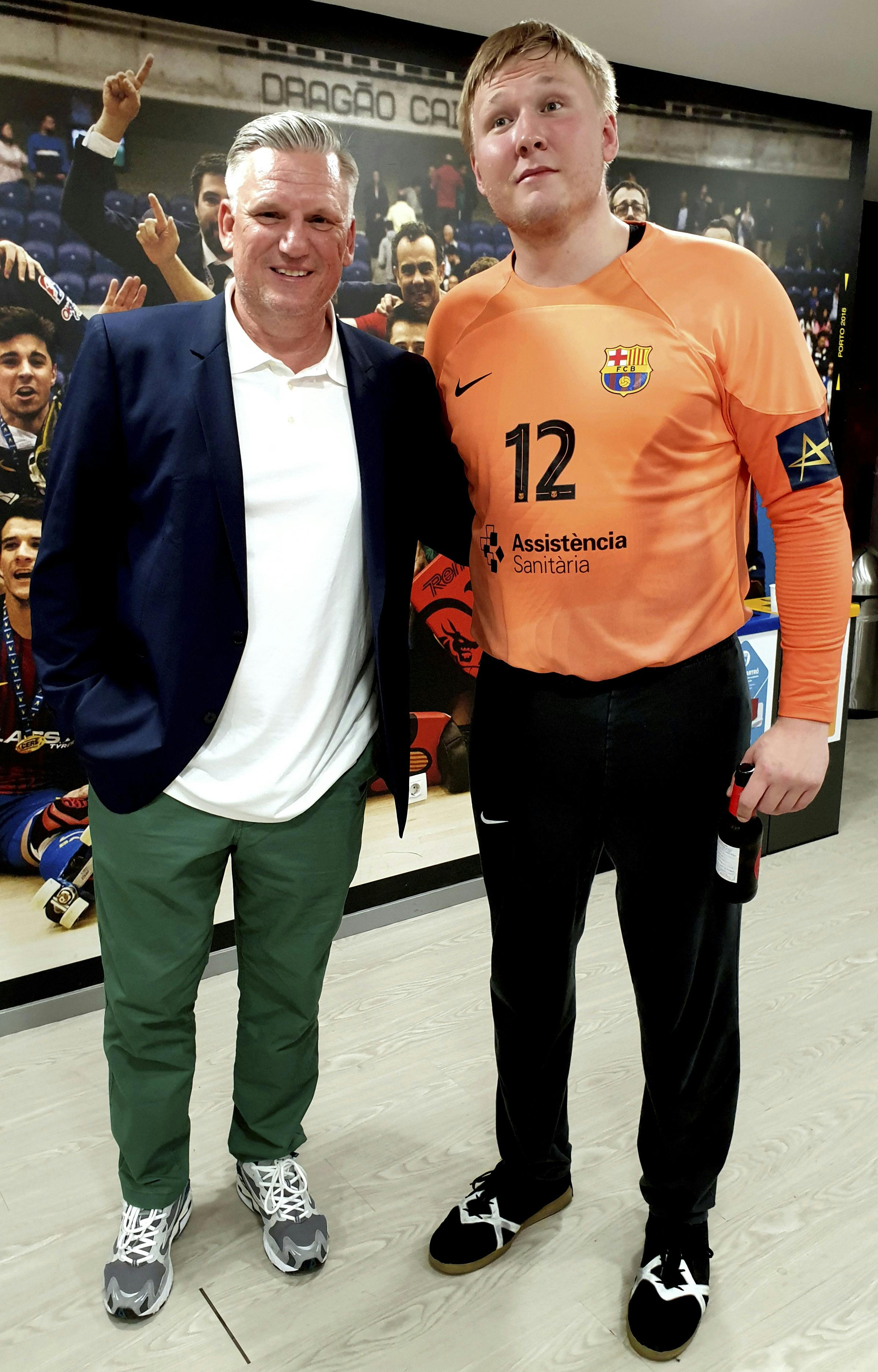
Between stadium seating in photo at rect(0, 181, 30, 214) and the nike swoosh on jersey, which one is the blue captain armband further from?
stadium seating in photo at rect(0, 181, 30, 214)

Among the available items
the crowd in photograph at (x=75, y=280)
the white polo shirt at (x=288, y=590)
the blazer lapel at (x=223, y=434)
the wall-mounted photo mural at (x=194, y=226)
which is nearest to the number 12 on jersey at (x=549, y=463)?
the white polo shirt at (x=288, y=590)

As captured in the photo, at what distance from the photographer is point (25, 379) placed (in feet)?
7.83

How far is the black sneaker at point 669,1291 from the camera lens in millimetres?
1646

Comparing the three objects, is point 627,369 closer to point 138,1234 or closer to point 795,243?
point 138,1234

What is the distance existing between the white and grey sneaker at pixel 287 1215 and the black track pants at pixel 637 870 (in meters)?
0.42

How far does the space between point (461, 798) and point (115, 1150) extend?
1472 millimetres

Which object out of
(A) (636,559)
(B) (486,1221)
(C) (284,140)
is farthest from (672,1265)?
(C) (284,140)

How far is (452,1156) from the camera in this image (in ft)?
6.86

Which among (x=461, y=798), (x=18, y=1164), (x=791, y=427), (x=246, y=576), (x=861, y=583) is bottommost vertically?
(x=18, y=1164)

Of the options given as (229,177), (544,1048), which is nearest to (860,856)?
(544,1048)

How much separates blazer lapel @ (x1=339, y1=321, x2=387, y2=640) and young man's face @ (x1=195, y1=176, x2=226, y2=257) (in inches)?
44.7

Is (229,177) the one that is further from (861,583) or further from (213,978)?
(861,583)

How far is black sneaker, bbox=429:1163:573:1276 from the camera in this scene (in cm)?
181

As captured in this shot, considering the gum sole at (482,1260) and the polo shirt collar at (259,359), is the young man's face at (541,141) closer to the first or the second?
the polo shirt collar at (259,359)
